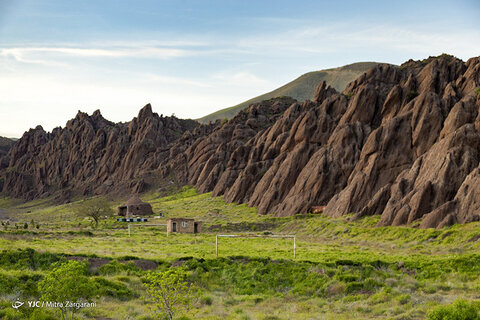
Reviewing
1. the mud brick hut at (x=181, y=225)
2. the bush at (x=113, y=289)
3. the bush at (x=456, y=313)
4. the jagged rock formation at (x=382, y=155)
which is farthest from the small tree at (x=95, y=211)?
the bush at (x=456, y=313)

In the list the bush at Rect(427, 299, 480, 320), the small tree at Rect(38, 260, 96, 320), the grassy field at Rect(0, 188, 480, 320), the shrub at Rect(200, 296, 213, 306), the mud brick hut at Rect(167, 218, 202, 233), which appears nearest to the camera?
the bush at Rect(427, 299, 480, 320)

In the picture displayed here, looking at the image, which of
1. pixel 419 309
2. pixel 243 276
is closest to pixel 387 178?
pixel 243 276

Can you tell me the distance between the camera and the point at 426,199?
218 feet

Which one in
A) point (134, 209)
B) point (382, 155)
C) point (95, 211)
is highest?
point (382, 155)

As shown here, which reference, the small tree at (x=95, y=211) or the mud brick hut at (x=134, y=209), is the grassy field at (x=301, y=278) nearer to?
the small tree at (x=95, y=211)

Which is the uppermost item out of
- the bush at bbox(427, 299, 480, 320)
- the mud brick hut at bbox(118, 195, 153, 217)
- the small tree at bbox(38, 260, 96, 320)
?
the small tree at bbox(38, 260, 96, 320)

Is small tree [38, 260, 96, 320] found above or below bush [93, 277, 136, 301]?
above

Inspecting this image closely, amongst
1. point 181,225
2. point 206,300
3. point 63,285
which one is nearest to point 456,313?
point 206,300

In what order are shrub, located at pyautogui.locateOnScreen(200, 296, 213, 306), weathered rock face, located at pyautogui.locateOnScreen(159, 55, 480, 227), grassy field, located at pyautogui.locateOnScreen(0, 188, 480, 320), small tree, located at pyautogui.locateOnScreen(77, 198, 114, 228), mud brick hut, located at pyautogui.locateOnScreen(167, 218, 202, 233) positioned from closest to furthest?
grassy field, located at pyautogui.locateOnScreen(0, 188, 480, 320), shrub, located at pyautogui.locateOnScreen(200, 296, 213, 306), weathered rock face, located at pyautogui.locateOnScreen(159, 55, 480, 227), mud brick hut, located at pyautogui.locateOnScreen(167, 218, 202, 233), small tree, located at pyautogui.locateOnScreen(77, 198, 114, 228)

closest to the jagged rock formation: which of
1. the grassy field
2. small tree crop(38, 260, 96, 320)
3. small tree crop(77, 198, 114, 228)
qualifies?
the grassy field

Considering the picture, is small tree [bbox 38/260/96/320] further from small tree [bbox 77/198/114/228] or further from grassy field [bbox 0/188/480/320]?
small tree [bbox 77/198/114/228]

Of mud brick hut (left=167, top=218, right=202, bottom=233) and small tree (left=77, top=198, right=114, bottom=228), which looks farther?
small tree (left=77, top=198, right=114, bottom=228)

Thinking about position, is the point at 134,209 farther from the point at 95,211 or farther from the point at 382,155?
the point at 382,155

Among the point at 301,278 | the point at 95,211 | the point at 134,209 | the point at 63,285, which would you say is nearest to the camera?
the point at 63,285
